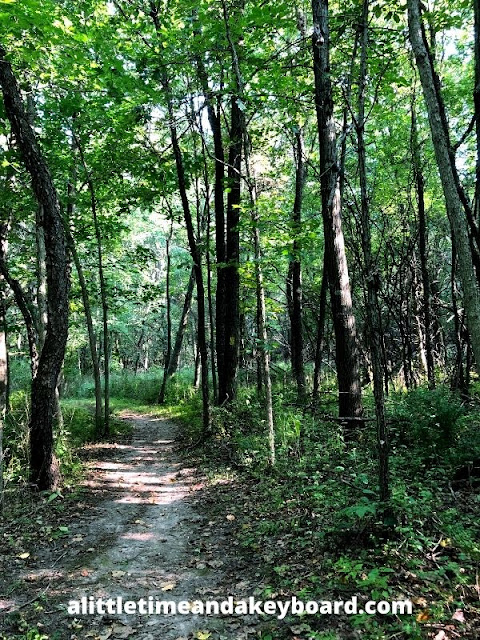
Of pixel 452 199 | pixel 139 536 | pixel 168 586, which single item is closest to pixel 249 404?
pixel 139 536

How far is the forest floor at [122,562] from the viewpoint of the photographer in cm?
350

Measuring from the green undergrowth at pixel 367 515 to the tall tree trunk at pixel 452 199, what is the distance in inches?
63.3

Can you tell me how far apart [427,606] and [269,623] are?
1220 millimetres

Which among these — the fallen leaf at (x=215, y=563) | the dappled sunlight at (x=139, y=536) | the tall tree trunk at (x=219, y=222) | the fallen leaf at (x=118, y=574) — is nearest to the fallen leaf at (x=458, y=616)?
the fallen leaf at (x=215, y=563)

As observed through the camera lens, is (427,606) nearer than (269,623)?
Yes

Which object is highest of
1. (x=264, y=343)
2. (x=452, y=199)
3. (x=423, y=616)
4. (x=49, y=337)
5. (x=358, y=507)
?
(x=452, y=199)

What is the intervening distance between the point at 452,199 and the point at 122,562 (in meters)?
4.94

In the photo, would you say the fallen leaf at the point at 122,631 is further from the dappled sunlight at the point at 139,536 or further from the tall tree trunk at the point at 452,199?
the tall tree trunk at the point at 452,199

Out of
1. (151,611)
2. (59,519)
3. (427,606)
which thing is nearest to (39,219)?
(59,519)

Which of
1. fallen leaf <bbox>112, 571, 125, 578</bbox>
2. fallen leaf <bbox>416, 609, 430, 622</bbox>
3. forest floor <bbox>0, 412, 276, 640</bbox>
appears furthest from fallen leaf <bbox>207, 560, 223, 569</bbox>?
fallen leaf <bbox>416, 609, 430, 622</bbox>

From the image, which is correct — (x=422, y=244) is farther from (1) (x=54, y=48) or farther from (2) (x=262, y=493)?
(1) (x=54, y=48)

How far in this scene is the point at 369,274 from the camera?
12.7 feet

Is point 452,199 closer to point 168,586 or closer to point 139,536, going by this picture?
point 168,586

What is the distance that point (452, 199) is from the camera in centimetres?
380
